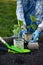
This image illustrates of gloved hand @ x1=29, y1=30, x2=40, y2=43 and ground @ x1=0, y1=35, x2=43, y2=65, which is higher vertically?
gloved hand @ x1=29, y1=30, x2=40, y2=43

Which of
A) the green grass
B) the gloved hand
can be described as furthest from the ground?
the green grass

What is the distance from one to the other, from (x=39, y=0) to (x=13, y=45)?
0.87 metres

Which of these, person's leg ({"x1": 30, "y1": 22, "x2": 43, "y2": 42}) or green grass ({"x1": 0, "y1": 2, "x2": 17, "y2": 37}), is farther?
green grass ({"x1": 0, "y1": 2, "x2": 17, "y2": 37})

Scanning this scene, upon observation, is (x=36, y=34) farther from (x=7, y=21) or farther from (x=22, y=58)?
(x=7, y=21)

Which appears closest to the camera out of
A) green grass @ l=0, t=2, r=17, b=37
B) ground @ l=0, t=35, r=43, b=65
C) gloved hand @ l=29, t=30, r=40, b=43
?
ground @ l=0, t=35, r=43, b=65

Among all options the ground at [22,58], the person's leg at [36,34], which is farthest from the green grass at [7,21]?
the ground at [22,58]

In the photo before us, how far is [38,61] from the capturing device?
1745 millimetres

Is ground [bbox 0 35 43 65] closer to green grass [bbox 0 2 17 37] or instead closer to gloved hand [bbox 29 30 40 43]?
gloved hand [bbox 29 30 40 43]

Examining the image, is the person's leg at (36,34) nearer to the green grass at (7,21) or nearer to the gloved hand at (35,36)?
the gloved hand at (35,36)

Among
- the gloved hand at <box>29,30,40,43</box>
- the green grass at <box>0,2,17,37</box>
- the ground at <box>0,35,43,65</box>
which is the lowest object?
the ground at <box>0,35,43,65</box>

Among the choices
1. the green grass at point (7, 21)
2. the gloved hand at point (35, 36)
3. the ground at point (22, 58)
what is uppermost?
the green grass at point (7, 21)

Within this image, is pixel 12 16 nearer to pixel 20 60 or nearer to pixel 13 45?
pixel 13 45

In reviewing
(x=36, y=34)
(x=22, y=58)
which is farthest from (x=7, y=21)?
(x=22, y=58)

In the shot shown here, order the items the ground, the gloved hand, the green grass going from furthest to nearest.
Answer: the green grass, the gloved hand, the ground
